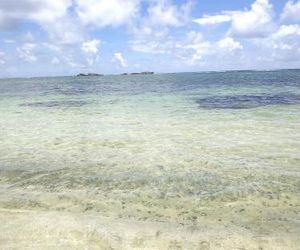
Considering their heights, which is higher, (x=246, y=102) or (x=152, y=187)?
(x=152, y=187)

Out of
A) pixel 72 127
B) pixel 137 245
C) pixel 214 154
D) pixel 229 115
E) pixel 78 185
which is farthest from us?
pixel 229 115

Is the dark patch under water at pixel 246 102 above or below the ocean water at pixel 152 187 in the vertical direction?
below

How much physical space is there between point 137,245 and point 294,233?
3.21 metres

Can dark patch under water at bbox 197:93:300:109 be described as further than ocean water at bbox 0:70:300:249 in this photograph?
Yes

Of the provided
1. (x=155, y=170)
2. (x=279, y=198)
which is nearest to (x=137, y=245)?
(x=279, y=198)

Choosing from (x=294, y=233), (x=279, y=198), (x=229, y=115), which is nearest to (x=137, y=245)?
(x=294, y=233)

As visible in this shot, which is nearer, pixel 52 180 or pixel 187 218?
Answer: pixel 187 218

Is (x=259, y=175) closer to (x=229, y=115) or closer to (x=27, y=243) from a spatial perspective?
(x=27, y=243)

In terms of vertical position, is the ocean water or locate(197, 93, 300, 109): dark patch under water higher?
the ocean water

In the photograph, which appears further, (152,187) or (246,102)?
(246,102)

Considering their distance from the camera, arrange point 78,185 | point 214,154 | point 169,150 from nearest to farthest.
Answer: point 78,185
point 214,154
point 169,150

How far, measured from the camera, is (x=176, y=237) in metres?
7.97

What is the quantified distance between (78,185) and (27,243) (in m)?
3.93

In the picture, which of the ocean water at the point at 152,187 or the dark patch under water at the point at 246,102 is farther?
the dark patch under water at the point at 246,102
